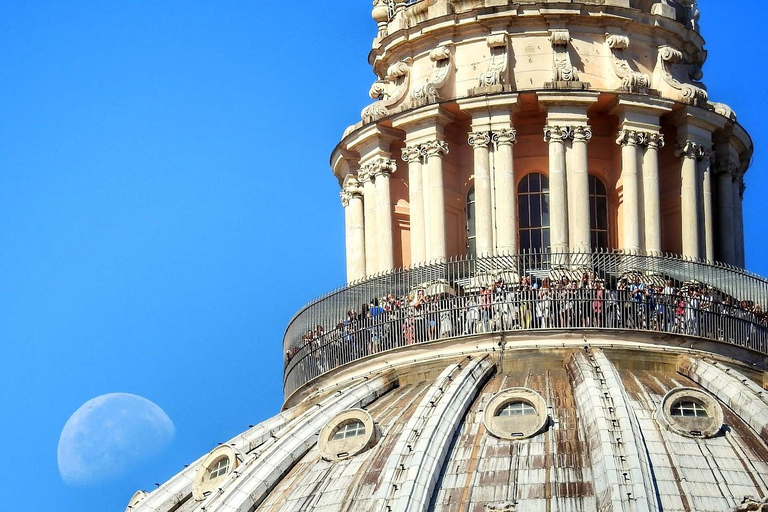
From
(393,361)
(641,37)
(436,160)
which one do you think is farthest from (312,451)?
(641,37)

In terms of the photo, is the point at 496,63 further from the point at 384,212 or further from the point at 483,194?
the point at 384,212

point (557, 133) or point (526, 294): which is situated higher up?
point (557, 133)

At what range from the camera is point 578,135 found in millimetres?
70125

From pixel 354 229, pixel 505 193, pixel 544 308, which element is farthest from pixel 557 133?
pixel 354 229

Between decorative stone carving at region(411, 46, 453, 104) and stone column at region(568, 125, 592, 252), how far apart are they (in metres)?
3.27

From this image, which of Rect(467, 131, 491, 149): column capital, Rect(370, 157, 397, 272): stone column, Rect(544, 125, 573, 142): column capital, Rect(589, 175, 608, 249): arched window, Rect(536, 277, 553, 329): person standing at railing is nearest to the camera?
Rect(536, 277, 553, 329): person standing at railing

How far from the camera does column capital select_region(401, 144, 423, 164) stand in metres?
71.2

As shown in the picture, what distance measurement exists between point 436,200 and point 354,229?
3.79 meters

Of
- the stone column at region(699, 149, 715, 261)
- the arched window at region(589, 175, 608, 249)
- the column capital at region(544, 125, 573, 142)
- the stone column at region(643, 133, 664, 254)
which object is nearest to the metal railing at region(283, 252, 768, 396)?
the stone column at region(643, 133, 664, 254)

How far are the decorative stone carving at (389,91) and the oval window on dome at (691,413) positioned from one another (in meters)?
11.3

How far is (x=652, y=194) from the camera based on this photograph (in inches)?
2763

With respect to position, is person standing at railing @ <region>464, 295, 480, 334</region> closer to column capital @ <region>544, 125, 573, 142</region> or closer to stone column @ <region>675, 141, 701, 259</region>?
column capital @ <region>544, 125, 573, 142</region>

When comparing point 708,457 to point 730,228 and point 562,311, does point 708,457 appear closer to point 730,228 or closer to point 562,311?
point 562,311

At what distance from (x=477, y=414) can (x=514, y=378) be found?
1.66m
